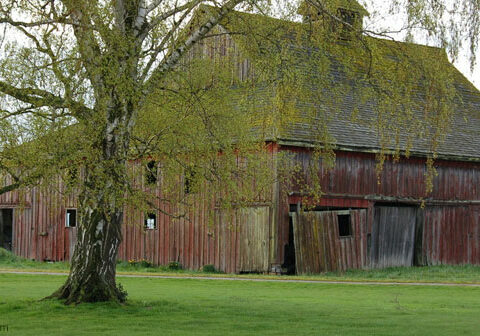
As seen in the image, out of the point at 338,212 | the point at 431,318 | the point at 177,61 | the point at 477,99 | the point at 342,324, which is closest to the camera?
the point at 342,324

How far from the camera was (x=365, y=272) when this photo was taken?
3253cm

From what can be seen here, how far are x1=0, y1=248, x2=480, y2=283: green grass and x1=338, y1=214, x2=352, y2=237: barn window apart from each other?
1.66m

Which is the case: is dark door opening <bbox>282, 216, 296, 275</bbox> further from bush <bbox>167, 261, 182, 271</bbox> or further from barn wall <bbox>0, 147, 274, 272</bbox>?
bush <bbox>167, 261, 182, 271</bbox>

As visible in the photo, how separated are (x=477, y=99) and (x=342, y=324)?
91.4ft

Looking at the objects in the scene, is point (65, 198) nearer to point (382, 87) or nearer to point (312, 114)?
point (312, 114)

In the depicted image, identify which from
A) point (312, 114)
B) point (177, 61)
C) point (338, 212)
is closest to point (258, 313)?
point (312, 114)

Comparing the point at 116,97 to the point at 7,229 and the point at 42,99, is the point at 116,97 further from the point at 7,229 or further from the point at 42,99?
the point at 7,229

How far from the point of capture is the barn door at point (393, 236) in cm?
3428

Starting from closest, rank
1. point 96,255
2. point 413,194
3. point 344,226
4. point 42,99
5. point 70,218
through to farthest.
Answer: point 42,99 → point 96,255 → point 344,226 → point 413,194 → point 70,218

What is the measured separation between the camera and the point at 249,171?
19.3 metres

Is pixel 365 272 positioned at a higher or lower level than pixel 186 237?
lower

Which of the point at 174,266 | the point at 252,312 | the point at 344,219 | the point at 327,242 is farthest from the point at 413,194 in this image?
the point at 252,312

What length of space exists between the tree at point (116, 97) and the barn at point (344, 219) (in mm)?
10831

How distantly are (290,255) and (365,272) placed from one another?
2782 mm
